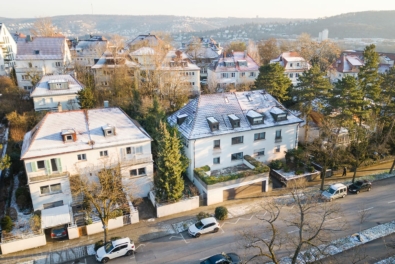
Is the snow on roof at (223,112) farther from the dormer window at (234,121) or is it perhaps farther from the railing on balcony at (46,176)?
the railing on balcony at (46,176)

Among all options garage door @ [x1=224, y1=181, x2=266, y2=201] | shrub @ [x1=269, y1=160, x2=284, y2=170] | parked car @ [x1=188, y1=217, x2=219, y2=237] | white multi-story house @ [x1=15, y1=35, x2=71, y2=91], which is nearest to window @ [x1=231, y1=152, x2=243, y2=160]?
shrub @ [x1=269, y1=160, x2=284, y2=170]

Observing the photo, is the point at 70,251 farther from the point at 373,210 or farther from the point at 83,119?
the point at 373,210

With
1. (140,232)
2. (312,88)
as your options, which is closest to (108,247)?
(140,232)

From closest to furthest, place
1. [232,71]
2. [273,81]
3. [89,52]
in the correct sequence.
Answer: [273,81]
[232,71]
[89,52]

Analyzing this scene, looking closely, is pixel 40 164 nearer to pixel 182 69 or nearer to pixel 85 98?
pixel 85 98

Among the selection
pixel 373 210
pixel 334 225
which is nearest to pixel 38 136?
pixel 334 225

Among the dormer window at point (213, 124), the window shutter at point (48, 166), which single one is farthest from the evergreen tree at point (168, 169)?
the window shutter at point (48, 166)
